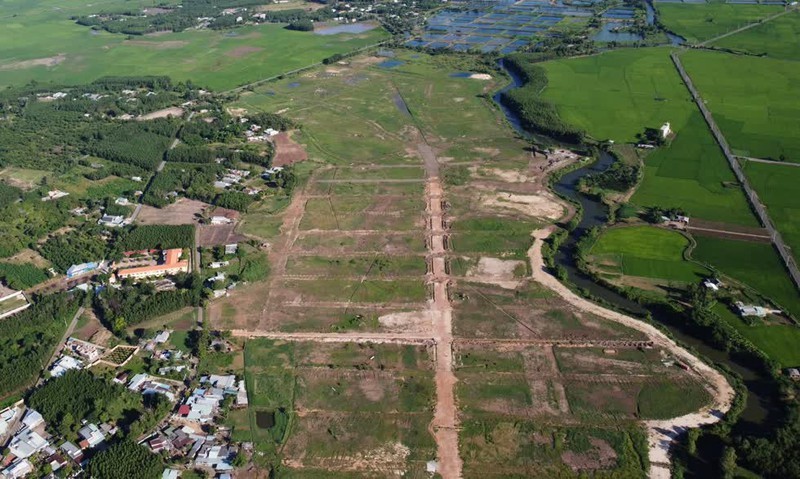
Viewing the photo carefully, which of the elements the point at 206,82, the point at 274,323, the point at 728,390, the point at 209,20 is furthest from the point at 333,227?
the point at 209,20

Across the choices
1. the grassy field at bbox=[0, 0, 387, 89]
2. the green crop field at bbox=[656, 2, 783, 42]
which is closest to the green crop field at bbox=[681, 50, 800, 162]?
the green crop field at bbox=[656, 2, 783, 42]

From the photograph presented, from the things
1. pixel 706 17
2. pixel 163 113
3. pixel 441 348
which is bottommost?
pixel 441 348

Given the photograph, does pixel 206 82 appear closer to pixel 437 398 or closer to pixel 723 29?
Result: pixel 437 398

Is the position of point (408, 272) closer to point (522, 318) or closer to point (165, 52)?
point (522, 318)

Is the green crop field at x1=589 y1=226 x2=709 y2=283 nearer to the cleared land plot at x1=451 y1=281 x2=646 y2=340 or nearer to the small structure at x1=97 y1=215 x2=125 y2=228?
the cleared land plot at x1=451 y1=281 x2=646 y2=340

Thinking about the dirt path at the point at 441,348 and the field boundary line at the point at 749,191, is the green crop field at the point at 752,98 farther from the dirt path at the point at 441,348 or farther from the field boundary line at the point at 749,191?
the dirt path at the point at 441,348

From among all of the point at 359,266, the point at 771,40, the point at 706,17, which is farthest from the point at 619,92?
the point at 359,266
